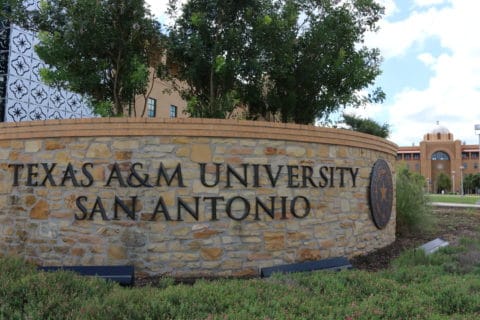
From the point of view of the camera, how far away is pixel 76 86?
805 cm

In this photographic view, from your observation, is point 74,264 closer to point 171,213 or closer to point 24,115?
point 171,213

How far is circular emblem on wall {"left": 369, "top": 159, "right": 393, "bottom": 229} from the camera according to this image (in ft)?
27.2

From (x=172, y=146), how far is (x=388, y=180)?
518cm

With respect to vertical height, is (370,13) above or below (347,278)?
above

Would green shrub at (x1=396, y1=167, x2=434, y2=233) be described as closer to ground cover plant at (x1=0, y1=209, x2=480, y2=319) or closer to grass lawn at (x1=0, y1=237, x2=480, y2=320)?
ground cover plant at (x1=0, y1=209, x2=480, y2=319)

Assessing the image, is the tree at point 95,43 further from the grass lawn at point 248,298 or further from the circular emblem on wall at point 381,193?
the circular emblem on wall at point 381,193

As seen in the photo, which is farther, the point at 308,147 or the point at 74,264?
the point at 308,147

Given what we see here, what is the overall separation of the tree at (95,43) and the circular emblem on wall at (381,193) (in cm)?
505

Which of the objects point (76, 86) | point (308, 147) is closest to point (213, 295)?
point (308, 147)

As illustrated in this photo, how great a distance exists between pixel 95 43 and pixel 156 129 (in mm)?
2670

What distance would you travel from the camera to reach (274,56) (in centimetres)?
876

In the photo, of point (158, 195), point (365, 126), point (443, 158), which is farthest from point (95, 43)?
point (443, 158)

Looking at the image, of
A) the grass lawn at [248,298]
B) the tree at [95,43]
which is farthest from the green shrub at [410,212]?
the tree at [95,43]

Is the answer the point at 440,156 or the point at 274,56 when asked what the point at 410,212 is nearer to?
the point at 274,56
